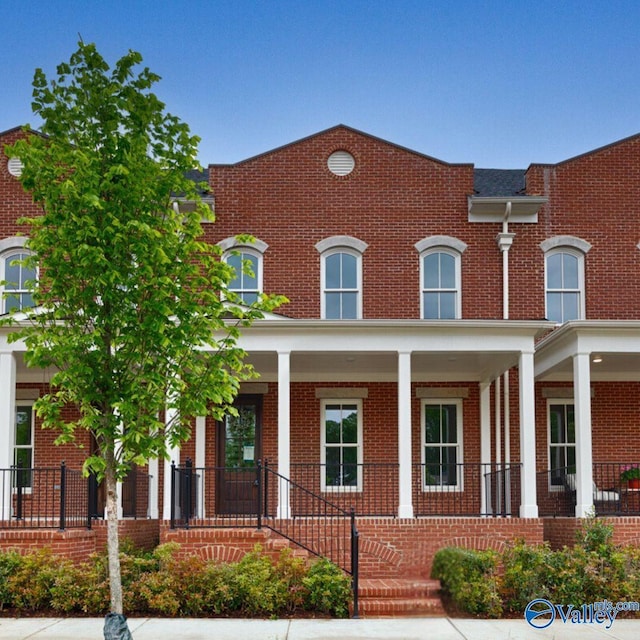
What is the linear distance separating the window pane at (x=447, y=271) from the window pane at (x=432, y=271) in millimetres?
84

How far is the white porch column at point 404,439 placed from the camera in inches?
597

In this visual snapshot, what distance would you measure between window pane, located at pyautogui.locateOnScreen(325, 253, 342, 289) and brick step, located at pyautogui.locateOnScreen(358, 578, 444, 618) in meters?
7.45

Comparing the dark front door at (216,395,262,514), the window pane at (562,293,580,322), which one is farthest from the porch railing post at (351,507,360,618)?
the window pane at (562,293,580,322)

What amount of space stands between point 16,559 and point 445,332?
7749 mm

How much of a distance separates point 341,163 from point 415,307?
3492 millimetres

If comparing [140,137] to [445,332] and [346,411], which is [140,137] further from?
[346,411]

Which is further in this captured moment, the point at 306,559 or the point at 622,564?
the point at 306,559

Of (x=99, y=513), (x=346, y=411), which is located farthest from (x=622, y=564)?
(x=99, y=513)

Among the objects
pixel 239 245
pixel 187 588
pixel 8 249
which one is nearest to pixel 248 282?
pixel 239 245

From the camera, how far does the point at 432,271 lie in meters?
19.3

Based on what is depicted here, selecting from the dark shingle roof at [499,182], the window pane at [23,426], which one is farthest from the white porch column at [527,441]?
the window pane at [23,426]

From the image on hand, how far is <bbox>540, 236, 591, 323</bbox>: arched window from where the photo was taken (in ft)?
62.9

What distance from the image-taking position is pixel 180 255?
9.58 meters

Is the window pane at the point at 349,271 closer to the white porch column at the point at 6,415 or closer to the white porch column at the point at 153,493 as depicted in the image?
the white porch column at the point at 153,493
